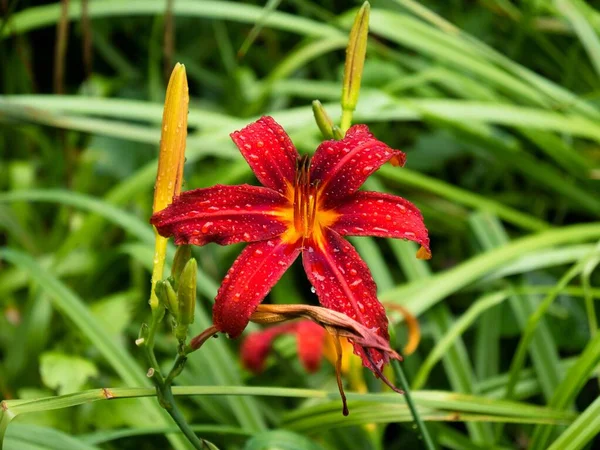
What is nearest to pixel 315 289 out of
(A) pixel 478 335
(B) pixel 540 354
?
(B) pixel 540 354

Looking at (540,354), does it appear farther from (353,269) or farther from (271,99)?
(271,99)

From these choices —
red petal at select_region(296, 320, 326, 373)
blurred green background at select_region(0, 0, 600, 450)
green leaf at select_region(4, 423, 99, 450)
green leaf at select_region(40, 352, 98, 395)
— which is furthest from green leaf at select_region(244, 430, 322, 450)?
green leaf at select_region(40, 352, 98, 395)

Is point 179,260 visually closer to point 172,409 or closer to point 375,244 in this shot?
point 172,409

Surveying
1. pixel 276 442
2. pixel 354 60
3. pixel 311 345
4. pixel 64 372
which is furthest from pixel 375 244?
pixel 354 60

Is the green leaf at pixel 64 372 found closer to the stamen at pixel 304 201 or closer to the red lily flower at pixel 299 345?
the red lily flower at pixel 299 345

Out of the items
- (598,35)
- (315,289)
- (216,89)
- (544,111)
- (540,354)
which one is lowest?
(540,354)

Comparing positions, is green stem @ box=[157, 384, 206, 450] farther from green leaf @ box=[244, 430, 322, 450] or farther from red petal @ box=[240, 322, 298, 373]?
red petal @ box=[240, 322, 298, 373]

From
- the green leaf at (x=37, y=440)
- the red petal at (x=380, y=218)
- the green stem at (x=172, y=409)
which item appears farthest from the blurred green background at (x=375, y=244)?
the red petal at (x=380, y=218)
